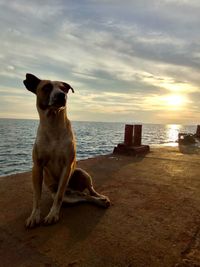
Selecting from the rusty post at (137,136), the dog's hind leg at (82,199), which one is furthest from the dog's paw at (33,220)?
the rusty post at (137,136)

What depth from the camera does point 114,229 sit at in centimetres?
375

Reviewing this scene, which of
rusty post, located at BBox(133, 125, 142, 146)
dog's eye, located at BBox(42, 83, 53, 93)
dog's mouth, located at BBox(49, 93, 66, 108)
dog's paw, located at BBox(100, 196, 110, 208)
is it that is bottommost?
dog's paw, located at BBox(100, 196, 110, 208)

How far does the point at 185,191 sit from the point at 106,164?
3.06m

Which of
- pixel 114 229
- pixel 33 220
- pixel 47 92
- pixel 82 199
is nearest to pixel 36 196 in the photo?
pixel 33 220

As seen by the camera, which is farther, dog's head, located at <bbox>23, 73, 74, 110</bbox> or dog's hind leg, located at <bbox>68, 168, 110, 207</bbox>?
dog's hind leg, located at <bbox>68, 168, 110, 207</bbox>

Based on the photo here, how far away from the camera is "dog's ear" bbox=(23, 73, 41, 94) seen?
4340 millimetres

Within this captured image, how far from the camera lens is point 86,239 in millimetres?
3455

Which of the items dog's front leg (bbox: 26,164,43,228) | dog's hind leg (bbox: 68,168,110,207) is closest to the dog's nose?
dog's front leg (bbox: 26,164,43,228)

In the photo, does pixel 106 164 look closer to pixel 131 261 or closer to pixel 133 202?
pixel 133 202

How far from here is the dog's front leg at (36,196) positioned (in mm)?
3875

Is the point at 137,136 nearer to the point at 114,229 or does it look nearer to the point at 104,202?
the point at 104,202

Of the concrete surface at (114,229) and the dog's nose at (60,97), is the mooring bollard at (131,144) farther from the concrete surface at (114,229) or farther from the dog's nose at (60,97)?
the dog's nose at (60,97)

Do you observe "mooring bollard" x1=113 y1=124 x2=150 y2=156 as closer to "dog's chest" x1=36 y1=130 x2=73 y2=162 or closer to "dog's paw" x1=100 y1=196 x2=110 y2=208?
"dog's paw" x1=100 y1=196 x2=110 y2=208

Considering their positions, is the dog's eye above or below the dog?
above
